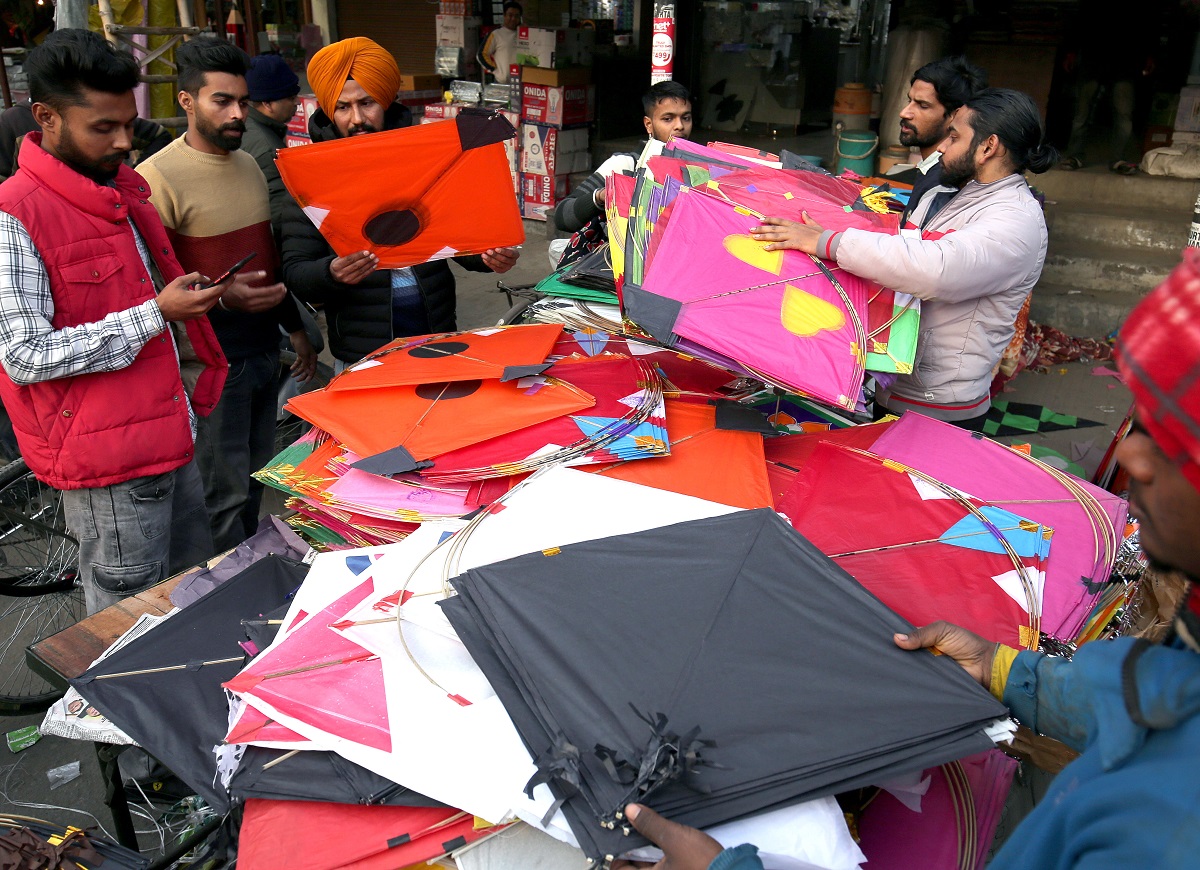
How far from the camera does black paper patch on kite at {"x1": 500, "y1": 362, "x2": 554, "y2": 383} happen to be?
6.77 ft

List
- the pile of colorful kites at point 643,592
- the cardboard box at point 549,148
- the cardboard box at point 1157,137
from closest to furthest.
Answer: the pile of colorful kites at point 643,592 → the cardboard box at point 1157,137 → the cardboard box at point 549,148

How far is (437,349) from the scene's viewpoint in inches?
90.7

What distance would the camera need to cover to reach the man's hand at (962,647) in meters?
1.25

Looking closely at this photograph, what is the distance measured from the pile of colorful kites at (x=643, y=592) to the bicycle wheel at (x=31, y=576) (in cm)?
150

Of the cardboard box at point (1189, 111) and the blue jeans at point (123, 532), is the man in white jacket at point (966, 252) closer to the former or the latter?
the blue jeans at point (123, 532)

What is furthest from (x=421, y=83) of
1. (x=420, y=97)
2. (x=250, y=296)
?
(x=250, y=296)

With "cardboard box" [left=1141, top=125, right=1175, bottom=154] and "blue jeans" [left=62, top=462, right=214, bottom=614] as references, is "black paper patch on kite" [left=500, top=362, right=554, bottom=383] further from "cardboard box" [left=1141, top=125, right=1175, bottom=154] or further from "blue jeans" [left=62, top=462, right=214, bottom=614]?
"cardboard box" [left=1141, top=125, right=1175, bottom=154]

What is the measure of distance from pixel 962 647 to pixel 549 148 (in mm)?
7313

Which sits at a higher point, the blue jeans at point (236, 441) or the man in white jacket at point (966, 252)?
the man in white jacket at point (966, 252)

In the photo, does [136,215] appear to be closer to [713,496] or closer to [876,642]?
[713,496]

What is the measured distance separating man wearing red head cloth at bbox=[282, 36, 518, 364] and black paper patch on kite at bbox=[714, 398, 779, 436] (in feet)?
3.26

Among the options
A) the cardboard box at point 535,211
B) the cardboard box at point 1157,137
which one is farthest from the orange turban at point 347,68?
the cardboard box at point 1157,137

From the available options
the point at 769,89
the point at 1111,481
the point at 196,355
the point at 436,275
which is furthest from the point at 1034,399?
the point at 769,89

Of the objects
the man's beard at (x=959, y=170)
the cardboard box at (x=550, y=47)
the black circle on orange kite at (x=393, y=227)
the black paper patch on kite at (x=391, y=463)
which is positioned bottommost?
the black paper patch on kite at (x=391, y=463)
